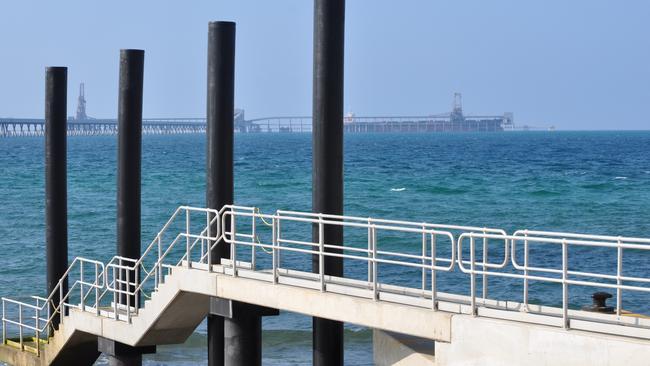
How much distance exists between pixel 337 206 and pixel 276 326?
14.7 meters

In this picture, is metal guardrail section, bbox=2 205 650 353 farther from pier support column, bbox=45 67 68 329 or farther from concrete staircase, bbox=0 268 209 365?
pier support column, bbox=45 67 68 329

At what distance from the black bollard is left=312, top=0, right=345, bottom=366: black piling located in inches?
239

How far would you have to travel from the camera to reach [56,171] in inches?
747

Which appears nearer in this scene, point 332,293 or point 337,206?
point 332,293

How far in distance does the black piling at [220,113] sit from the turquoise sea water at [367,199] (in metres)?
10.0

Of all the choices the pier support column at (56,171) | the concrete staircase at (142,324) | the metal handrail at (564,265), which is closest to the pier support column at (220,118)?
the concrete staircase at (142,324)

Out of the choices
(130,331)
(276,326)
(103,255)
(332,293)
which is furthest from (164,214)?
Result: (332,293)

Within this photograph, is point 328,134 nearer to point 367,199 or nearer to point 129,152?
point 129,152

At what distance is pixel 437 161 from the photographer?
104 meters

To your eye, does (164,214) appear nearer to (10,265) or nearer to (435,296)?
(10,265)

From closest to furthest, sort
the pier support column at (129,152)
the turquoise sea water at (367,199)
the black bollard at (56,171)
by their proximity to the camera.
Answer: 1. the pier support column at (129,152)
2. the black bollard at (56,171)
3. the turquoise sea water at (367,199)

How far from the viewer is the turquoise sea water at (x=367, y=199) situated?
29781mm

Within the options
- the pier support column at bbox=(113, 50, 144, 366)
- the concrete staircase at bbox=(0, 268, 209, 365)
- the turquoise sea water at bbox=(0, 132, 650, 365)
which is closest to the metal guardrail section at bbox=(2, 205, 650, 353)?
the concrete staircase at bbox=(0, 268, 209, 365)

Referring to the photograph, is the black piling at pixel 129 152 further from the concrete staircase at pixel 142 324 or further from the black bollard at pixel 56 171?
the black bollard at pixel 56 171
